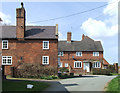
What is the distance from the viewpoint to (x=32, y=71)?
2755 cm

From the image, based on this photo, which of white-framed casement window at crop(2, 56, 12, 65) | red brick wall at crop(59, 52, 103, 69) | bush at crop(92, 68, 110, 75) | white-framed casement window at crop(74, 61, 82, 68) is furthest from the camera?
red brick wall at crop(59, 52, 103, 69)

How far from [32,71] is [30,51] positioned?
3.72 metres

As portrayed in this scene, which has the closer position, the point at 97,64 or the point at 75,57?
the point at 97,64

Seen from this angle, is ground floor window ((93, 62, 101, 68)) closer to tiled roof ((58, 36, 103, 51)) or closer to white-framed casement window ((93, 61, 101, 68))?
white-framed casement window ((93, 61, 101, 68))

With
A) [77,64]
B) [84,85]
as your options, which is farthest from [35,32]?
[77,64]

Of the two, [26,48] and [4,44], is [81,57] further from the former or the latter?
[4,44]

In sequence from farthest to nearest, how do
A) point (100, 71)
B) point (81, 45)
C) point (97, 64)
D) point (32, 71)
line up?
1. point (81, 45)
2. point (97, 64)
3. point (100, 71)
4. point (32, 71)

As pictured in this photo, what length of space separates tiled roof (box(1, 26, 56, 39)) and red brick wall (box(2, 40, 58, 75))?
36.9 inches

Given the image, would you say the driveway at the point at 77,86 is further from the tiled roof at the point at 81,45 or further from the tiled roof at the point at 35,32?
the tiled roof at the point at 81,45

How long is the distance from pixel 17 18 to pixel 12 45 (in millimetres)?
4662

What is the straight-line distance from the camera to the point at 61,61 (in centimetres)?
4769

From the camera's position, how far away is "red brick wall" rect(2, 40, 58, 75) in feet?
96.4

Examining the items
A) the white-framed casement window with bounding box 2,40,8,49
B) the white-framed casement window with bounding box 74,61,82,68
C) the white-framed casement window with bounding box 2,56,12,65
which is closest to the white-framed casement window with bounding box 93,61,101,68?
the white-framed casement window with bounding box 74,61,82,68

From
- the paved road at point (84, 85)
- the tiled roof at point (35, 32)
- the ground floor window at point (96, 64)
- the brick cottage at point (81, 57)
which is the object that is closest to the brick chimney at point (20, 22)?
the tiled roof at point (35, 32)
